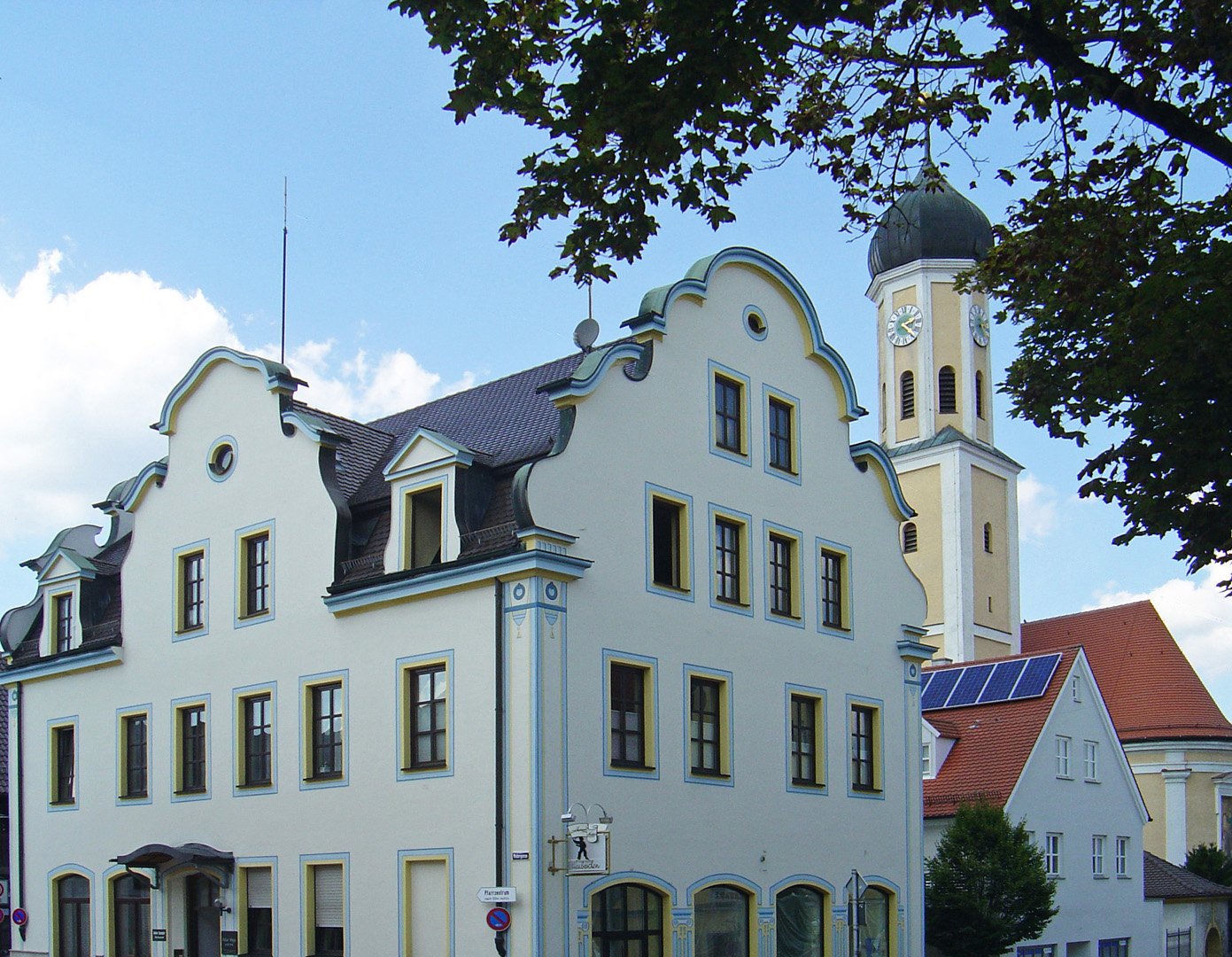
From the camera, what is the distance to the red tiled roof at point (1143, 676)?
60.4 metres

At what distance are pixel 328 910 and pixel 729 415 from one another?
423 inches

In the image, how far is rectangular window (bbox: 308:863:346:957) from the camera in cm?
2538

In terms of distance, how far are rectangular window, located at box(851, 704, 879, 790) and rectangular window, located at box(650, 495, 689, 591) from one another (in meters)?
5.58

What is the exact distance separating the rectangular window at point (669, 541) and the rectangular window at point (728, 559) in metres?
0.94

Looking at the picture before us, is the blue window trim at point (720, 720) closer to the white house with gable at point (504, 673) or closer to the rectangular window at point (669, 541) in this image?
the white house with gable at point (504, 673)

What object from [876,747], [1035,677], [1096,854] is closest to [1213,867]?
[1096,854]

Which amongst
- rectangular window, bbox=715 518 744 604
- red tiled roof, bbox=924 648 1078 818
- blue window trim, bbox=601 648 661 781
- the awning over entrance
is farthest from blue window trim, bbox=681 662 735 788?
red tiled roof, bbox=924 648 1078 818

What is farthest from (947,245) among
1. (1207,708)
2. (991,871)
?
(991,871)

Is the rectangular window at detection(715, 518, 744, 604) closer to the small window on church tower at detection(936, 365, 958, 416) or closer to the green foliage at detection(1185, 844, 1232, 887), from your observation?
the green foliage at detection(1185, 844, 1232, 887)

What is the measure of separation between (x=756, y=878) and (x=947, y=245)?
46.9 meters

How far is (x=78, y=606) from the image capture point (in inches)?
1265

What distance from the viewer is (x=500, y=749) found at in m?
23.1

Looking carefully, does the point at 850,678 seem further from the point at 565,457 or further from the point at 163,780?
the point at 163,780

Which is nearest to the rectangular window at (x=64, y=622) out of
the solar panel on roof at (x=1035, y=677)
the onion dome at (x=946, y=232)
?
the solar panel on roof at (x=1035, y=677)
